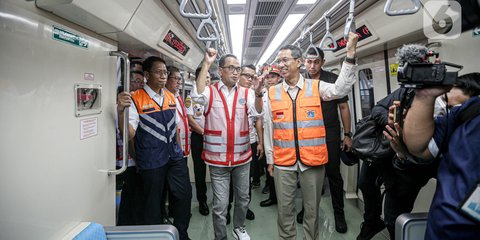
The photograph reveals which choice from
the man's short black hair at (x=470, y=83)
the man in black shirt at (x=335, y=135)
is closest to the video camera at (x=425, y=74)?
the man's short black hair at (x=470, y=83)

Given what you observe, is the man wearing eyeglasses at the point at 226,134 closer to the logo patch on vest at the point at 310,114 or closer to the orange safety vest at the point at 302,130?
the orange safety vest at the point at 302,130

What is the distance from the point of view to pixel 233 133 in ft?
8.74

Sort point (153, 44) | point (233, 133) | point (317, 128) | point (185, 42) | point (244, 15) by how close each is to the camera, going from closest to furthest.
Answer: point (317, 128) → point (153, 44) → point (233, 133) → point (185, 42) → point (244, 15)

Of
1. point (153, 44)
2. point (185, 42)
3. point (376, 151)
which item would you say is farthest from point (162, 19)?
point (376, 151)

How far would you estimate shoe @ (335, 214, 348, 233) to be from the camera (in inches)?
122

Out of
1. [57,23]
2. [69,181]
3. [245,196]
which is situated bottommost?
[245,196]

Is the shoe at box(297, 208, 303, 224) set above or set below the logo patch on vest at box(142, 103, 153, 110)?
below

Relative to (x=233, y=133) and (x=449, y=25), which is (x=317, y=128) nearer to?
(x=233, y=133)

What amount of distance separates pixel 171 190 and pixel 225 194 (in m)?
0.57

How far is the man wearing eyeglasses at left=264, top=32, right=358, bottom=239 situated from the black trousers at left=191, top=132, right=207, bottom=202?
1.42 m

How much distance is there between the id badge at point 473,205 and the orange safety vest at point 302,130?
1254 millimetres

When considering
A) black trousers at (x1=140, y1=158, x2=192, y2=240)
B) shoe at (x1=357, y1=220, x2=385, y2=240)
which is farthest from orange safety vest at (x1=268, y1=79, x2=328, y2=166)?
shoe at (x1=357, y1=220, x2=385, y2=240)

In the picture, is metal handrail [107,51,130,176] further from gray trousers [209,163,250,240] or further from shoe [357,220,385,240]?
shoe [357,220,385,240]

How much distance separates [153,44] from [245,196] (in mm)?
1863
